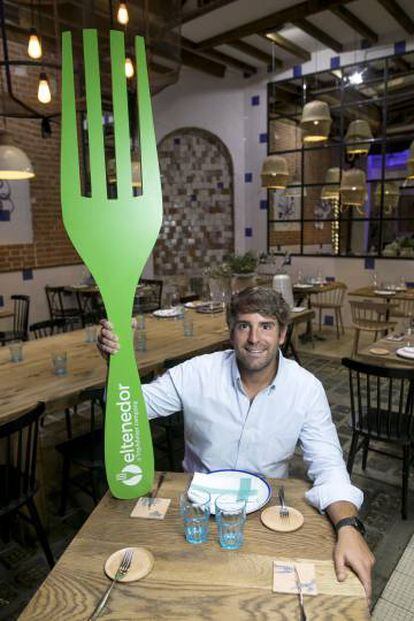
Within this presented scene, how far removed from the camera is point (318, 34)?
602cm

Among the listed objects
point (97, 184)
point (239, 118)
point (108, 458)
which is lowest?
point (108, 458)

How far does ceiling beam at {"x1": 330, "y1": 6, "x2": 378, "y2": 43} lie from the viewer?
5434mm

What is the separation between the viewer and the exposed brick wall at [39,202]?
5.89 metres

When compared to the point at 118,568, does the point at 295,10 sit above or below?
above

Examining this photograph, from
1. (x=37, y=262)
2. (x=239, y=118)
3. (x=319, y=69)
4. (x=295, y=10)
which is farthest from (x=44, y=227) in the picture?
(x=319, y=69)

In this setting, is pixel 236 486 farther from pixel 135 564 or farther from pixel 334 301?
pixel 334 301

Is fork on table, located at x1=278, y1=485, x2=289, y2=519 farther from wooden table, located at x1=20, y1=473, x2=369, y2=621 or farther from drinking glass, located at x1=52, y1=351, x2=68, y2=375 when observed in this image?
drinking glass, located at x1=52, y1=351, x2=68, y2=375

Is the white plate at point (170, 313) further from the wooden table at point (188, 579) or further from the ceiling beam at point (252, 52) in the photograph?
the ceiling beam at point (252, 52)

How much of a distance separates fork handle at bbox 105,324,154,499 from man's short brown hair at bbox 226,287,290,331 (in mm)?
524

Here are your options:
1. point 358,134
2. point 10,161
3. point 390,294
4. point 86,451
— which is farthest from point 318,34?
point 86,451

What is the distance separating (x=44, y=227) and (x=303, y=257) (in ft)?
12.6

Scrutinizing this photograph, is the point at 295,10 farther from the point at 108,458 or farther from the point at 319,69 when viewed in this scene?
the point at 108,458

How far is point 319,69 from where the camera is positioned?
268 inches

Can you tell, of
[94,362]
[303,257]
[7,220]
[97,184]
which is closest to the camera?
[97,184]
